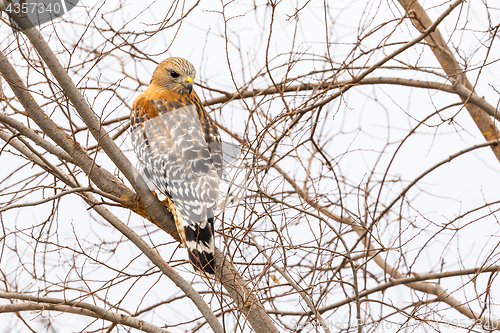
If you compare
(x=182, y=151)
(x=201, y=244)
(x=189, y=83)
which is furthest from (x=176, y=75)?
(x=201, y=244)

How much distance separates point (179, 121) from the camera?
403 cm

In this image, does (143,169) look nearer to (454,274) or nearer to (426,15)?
(454,274)

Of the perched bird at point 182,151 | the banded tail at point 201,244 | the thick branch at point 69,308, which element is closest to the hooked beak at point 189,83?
the perched bird at point 182,151

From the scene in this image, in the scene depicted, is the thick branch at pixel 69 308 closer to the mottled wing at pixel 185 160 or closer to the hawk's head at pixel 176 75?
the mottled wing at pixel 185 160

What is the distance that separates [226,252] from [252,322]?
23.9 inches

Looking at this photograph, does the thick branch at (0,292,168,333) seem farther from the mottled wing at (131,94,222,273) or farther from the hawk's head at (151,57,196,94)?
the hawk's head at (151,57,196,94)

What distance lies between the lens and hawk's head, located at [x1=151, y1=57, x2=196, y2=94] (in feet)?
14.5

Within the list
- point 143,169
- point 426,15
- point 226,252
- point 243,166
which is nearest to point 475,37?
point 426,15

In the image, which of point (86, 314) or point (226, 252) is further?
point (86, 314)

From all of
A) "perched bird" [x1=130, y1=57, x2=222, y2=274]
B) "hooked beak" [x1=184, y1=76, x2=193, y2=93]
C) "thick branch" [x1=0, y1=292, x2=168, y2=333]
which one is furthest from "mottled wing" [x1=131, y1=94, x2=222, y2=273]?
"thick branch" [x1=0, y1=292, x2=168, y2=333]

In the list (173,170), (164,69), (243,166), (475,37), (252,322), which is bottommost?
(252,322)

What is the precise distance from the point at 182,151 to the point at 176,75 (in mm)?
939

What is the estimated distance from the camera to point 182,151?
151 inches

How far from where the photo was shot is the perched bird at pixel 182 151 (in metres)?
3.45
